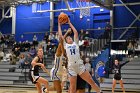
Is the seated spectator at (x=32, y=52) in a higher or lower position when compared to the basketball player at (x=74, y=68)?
lower

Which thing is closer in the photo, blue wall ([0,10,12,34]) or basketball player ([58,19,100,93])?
basketball player ([58,19,100,93])

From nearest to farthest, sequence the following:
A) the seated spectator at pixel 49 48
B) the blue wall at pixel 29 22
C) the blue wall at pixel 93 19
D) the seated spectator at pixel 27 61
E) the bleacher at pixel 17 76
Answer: the bleacher at pixel 17 76, the seated spectator at pixel 27 61, the seated spectator at pixel 49 48, the blue wall at pixel 93 19, the blue wall at pixel 29 22

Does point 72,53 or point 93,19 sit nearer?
point 72,53

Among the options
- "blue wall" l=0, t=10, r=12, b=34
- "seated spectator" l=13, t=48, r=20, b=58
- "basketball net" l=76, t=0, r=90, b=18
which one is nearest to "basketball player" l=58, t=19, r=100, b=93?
"basketball net" l=76, t=0, r=90, b=18

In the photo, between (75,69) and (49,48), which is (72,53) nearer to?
(75,69)

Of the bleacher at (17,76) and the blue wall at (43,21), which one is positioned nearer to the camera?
the bleacher at (17,76)

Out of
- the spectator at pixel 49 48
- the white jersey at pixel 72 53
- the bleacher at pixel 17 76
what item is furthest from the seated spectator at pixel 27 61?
the white jersey at pixel 72 53

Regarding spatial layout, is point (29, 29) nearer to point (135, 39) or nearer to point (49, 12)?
point (49, 12)

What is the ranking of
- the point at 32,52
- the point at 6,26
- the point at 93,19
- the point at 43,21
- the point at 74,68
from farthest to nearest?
the point at 6,26 < the point at 43,21 < the point at 93,19 < the point at 32,52 < the point at 74,68

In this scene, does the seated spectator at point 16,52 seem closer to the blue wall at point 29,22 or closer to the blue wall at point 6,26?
the blue wall at point 29,22

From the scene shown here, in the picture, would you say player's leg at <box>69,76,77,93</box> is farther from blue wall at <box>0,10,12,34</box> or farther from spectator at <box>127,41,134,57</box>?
blue wall at <box>0,10,12,34</box>

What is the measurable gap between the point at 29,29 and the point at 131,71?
13.9 meters

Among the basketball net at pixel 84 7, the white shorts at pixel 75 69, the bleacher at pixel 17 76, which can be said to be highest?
the basketball net at pixel 84 7

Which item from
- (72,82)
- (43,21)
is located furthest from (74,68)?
(43,21)
